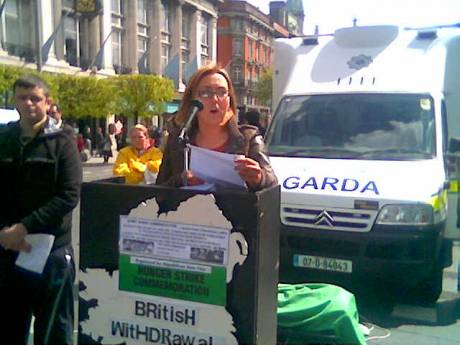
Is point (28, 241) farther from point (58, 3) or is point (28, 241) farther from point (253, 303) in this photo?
point (58, 3)

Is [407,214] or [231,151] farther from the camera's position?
[407,214]

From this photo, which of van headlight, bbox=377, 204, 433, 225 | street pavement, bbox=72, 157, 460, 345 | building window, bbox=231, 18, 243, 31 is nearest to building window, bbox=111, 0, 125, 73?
building window, bbox=231, 18, 243, 31

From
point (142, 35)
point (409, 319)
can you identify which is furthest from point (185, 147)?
point (142, 35)

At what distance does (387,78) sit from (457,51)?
957mm

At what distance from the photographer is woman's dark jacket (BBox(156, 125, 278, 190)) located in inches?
90.0

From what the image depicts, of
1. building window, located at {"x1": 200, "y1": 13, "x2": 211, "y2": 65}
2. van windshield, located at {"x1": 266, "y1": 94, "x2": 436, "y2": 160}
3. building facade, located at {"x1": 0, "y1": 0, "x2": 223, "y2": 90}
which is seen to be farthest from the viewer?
building window, located at {"x1": 200, "y1": 13, "x2": 211, "y2": 65}

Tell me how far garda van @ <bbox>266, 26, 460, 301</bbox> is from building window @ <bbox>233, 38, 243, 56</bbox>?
66.7m

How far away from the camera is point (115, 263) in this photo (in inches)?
79.7

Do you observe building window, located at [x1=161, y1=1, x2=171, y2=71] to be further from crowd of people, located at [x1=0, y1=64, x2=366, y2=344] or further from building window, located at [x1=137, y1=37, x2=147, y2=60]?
crowd of people, located at [x1=0, y1=64, x2=366, y2=344]

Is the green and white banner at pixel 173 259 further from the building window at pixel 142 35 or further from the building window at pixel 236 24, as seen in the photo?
the building window at pixel 236 24

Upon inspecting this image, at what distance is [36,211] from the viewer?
2643 millimetres

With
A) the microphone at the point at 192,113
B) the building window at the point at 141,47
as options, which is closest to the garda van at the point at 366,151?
the microphone at the point at 192,113

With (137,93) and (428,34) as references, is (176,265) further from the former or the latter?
(137,93)

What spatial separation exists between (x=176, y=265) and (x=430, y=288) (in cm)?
367
